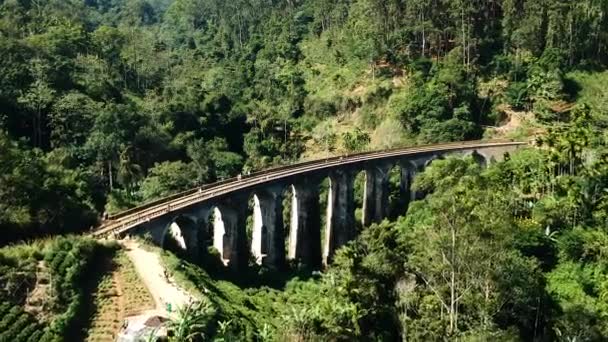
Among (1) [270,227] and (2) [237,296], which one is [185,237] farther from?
(1) [270,227]

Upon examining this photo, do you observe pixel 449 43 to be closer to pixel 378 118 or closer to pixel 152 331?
pixel 378 118

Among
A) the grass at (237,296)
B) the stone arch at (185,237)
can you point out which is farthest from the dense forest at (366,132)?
the stone arch at (185,237)

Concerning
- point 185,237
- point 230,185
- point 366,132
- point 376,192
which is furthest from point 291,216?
point 366,132

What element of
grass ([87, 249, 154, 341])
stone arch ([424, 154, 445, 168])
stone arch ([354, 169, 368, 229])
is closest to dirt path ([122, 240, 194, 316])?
grass ([87, 249, 154, 341])

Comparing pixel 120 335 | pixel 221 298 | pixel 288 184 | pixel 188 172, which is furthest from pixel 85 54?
pixel 120 335

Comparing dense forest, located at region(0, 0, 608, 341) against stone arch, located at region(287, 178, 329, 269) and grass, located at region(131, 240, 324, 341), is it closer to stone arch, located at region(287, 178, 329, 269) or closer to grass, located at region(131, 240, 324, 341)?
grass, located at region(131, 240, 324, 341)
